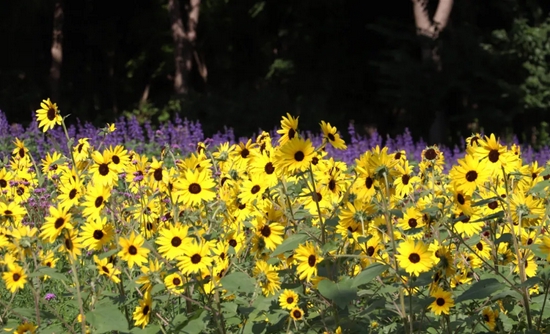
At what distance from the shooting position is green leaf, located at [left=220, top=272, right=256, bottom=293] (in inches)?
108

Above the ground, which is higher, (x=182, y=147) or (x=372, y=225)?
(x=182, y=147)

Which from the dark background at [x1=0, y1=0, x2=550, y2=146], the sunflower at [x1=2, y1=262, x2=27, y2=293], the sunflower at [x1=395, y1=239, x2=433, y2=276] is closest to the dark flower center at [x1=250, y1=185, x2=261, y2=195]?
the sunflower at [x1=395, y1=239, x2=433, y2=276]

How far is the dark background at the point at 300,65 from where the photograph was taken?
53.3 ft

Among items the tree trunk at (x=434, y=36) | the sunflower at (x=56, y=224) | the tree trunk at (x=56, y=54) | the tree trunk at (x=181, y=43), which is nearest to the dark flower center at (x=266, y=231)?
the sunflower at (x=56, y=224)

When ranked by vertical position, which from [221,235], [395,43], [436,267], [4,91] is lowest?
[436,267]

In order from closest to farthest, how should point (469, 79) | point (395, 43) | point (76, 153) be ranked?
point (76, 153) → point (469, 79) → point (395, 43)

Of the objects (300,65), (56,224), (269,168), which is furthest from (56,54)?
(56,224)

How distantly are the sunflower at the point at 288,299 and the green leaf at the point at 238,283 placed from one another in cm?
19

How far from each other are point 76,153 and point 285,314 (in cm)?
105

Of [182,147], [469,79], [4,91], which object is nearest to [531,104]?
[469,79]

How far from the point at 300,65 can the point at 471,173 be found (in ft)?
64.5

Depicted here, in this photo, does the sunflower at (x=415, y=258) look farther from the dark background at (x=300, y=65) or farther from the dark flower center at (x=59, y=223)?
the dark background at (x=300, y=65)

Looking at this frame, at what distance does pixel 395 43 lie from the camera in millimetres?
19906

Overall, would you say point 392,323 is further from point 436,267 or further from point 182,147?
point 182,147
